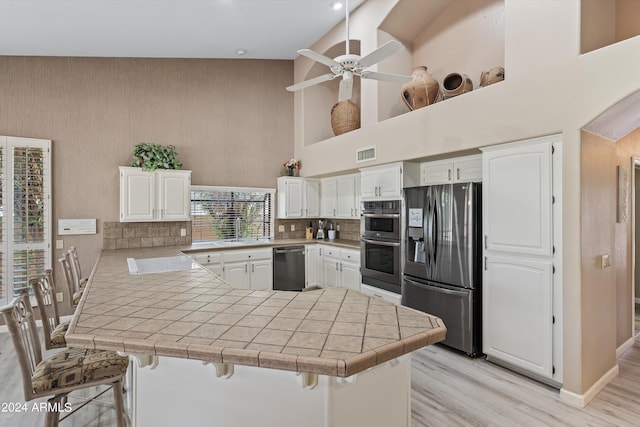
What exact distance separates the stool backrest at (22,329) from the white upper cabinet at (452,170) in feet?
12.3

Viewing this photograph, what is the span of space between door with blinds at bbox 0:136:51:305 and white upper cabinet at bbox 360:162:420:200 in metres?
4.16

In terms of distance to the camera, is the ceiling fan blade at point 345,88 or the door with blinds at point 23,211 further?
the door with blinds at point 23,211

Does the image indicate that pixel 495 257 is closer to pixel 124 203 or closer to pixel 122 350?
pixel 122 350

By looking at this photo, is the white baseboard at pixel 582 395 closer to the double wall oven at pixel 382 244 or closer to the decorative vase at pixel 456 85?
the double wall oven at pixel 382 244

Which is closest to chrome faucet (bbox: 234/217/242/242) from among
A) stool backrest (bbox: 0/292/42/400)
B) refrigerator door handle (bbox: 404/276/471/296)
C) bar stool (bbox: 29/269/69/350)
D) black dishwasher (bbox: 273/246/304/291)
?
black dishwasher (bbox: 273/246/304/291)

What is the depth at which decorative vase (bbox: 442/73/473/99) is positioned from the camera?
11.6ft

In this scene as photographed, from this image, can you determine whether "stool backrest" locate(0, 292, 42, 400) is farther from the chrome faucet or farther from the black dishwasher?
the chrome faucet

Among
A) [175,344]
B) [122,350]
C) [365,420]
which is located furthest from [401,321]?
[122,350]

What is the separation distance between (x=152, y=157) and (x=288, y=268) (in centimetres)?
260

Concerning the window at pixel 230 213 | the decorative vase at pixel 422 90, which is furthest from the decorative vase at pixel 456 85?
the window at pixel 230 213

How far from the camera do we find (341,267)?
5.11m

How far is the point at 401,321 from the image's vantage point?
1.45 m

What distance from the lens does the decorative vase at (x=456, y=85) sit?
11.6 ft

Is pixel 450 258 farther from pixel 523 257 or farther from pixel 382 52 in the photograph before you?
pixel 382 52
